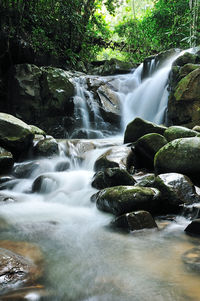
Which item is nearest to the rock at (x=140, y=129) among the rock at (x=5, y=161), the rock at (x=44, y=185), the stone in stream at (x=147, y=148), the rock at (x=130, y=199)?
the stone in stream at (x=147, y=148)

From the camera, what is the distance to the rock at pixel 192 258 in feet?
7.09

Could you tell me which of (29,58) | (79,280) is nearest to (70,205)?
(79,280)

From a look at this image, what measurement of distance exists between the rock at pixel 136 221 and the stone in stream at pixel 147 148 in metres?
2.52

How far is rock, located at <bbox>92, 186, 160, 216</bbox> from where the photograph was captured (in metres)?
3.40

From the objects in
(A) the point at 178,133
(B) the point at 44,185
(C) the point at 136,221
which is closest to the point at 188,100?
(A) the point at 178,133

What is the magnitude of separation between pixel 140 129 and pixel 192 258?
461 centimetres

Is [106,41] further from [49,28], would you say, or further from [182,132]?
[182,132]

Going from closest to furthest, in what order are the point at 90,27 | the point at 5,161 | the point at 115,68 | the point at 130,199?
the point at 130,199, the point at 5,161, the point at 115,68, the point at 90,27

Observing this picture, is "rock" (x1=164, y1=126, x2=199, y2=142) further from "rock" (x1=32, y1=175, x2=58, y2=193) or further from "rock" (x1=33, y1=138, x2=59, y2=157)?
"rock" (x1=33, y1=138, x2=59, y2=157)

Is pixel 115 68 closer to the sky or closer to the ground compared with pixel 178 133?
closer to the sky

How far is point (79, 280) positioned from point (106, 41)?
56.7 feet

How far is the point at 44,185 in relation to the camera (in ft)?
17.3

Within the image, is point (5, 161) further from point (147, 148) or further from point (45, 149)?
point (147, 148)

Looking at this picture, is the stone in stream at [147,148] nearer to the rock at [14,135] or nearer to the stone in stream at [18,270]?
the rock at [14,135]
